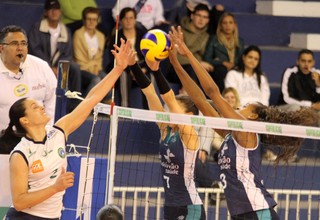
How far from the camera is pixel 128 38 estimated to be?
1226 cm

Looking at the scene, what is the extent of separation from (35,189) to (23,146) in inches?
12.6

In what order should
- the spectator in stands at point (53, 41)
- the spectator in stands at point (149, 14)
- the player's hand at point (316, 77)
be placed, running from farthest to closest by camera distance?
the spectator in stands at point (149, 14)
the player's hand at point (316, 77)
the spectator in stands at point (53, 41)

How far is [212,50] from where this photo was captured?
12.7 metres

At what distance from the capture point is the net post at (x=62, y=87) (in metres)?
8.16

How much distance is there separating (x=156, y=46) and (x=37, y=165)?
1.46m

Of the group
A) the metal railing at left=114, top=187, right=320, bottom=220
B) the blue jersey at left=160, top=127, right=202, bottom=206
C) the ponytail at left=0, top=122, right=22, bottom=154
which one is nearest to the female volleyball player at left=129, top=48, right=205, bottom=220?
the blue jersey at left=160, top=127, right=202, bottom=206

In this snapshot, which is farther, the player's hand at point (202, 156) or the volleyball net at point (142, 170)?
the player's hand at point (202, 156)

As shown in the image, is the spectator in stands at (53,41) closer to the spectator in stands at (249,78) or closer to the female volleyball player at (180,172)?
the spectator in stands at (249,78)

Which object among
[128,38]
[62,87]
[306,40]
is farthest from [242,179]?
[306,40]

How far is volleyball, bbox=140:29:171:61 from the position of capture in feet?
25.1

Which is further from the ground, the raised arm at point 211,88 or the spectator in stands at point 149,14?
the spectator in stands at point 149,14

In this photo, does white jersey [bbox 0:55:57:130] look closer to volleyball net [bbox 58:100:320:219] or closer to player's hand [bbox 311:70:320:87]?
volleyball net [bbox 58:100:320:219]

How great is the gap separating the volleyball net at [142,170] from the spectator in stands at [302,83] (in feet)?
1.89

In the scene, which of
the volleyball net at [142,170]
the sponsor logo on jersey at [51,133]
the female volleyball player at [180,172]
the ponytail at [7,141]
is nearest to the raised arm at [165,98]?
the female volleyball player at [180,172]
